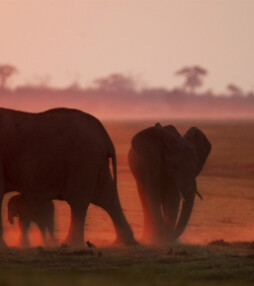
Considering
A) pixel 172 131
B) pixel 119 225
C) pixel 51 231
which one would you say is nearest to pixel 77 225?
pixel 51 231

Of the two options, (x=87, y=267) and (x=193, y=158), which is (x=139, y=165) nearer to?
(x=193, y=158)

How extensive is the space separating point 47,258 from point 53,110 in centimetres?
466

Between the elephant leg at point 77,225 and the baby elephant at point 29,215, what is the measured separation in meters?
0.59

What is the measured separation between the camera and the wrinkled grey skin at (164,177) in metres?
23.3

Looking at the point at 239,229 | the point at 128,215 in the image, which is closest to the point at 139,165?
the point at 239,229

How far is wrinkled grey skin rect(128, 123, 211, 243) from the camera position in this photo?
76.3 feet

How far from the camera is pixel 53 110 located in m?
22.0

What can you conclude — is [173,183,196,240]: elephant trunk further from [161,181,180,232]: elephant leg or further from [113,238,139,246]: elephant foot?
[113,238,139,246]: elephant foot

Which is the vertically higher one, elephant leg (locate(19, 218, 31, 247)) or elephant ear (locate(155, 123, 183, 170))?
elephant ear (locate(155, 123, 183, 170))

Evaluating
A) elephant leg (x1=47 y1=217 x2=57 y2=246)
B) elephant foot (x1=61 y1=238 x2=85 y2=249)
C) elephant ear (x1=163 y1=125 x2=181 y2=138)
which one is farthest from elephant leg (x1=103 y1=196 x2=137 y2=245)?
elephant ear (x1=163 y1=125 x2=181 y2=138)

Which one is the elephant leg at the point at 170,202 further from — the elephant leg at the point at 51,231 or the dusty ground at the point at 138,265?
the dusty ground at the point at 138,265

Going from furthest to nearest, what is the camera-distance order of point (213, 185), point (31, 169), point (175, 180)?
point (213, 185), point (175, 180), point (31, 169)

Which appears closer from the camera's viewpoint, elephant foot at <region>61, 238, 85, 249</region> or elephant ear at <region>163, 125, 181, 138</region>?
elephant foot at <region>61, 238, 85, 249</region>

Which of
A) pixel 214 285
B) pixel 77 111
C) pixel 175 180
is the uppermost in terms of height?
pixel 77 111
